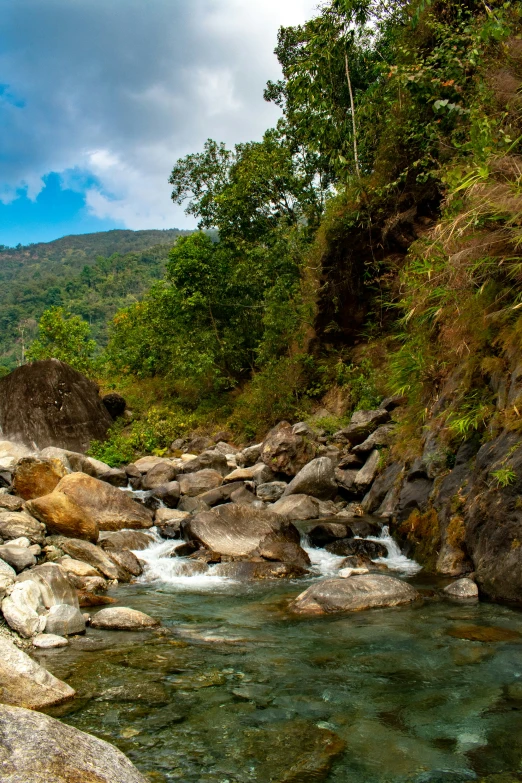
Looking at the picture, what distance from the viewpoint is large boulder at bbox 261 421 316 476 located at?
12.4 metres

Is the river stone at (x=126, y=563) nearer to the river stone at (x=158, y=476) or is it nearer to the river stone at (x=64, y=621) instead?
the river stone at (x=64, y=621)

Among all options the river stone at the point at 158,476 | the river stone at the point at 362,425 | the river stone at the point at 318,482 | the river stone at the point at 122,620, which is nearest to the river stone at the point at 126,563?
the river stone at the point at 122,620

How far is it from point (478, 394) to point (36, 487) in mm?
7067

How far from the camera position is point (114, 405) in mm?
21234

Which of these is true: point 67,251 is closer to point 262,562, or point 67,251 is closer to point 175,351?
point 175,351

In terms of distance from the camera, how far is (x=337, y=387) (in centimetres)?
1579

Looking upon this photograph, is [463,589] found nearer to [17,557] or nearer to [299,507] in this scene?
[299,507]

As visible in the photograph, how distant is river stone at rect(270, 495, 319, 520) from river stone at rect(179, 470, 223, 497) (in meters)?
2.58

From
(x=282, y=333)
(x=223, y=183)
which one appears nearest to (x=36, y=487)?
(x=282, y=333)

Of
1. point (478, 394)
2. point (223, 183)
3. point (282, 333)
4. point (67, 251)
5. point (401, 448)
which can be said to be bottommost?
point (401, 448)

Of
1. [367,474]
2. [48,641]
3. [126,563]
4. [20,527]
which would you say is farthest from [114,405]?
[48,641]

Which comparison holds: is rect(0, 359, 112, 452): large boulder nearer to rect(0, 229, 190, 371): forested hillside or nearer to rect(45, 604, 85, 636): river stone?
rect(45, 604, 85, 636): river stone

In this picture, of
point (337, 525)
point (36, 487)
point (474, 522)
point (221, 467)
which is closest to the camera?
point (474, 522)

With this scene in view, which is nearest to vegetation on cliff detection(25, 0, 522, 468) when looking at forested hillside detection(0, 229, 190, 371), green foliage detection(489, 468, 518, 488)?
green foliage detection(489, 468, 518, 488)
